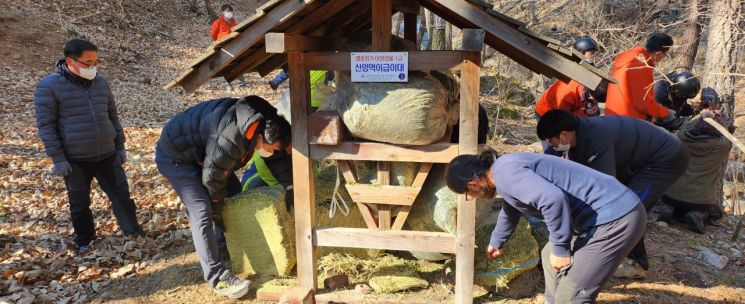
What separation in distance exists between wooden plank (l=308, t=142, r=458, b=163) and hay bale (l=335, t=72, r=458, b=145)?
0.06 meters

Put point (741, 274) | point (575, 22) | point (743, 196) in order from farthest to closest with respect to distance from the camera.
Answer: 1. point (575, 22)
2. point (743, 196)
3. point (741, 274)

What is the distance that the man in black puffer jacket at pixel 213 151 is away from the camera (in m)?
3.68

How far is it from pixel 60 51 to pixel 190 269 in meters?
10.5

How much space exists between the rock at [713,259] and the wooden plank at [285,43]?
4.33m

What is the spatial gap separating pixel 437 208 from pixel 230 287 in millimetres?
1764

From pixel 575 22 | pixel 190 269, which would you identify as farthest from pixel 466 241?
pixel 575 22

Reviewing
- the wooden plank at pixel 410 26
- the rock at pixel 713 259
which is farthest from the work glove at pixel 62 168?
the rock at pixel 713 259

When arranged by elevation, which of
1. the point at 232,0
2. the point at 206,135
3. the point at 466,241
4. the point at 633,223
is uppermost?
the point at 232,0

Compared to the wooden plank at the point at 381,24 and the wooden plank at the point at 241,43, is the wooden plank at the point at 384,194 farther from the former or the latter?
the wooden plank at the point at 241,43

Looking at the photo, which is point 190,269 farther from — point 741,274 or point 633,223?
point 741,274

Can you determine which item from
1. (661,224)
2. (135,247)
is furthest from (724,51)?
(135,247)

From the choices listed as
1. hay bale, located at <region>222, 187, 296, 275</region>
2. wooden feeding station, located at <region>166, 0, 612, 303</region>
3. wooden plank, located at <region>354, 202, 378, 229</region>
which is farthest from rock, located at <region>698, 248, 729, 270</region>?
hay bale, located at <region>222, 187, 296, 275</region>

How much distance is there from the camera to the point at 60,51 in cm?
1238

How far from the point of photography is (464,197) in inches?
142
